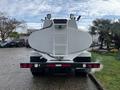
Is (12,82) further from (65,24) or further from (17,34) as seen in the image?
(17,34)

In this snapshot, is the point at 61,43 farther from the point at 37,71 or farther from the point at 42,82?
the point at 37,71

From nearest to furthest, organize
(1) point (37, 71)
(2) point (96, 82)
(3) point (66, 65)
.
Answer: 1. (2) point (96, 82)
2. (3) point (66, 65)
3. (1) point (37, 71)

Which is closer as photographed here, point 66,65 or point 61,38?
point 66,65

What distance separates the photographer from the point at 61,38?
47.0ft

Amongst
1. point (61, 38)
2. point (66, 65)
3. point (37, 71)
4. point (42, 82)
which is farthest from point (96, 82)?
point (37, 71)

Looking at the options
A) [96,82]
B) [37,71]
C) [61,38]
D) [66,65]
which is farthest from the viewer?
[37,71]

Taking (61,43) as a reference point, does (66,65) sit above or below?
below

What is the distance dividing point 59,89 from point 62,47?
2.87 meters

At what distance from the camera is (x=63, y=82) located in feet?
45.0

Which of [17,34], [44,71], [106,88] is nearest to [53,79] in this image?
[44,71]

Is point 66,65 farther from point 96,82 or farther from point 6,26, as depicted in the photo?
point 6,26

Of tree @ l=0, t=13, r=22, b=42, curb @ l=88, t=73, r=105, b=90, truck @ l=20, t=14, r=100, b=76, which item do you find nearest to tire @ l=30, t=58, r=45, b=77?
truck @ l=20, t=14, r=100, b=76

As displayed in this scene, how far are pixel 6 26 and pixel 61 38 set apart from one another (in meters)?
66.9

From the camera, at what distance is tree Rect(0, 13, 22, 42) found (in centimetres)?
7931
